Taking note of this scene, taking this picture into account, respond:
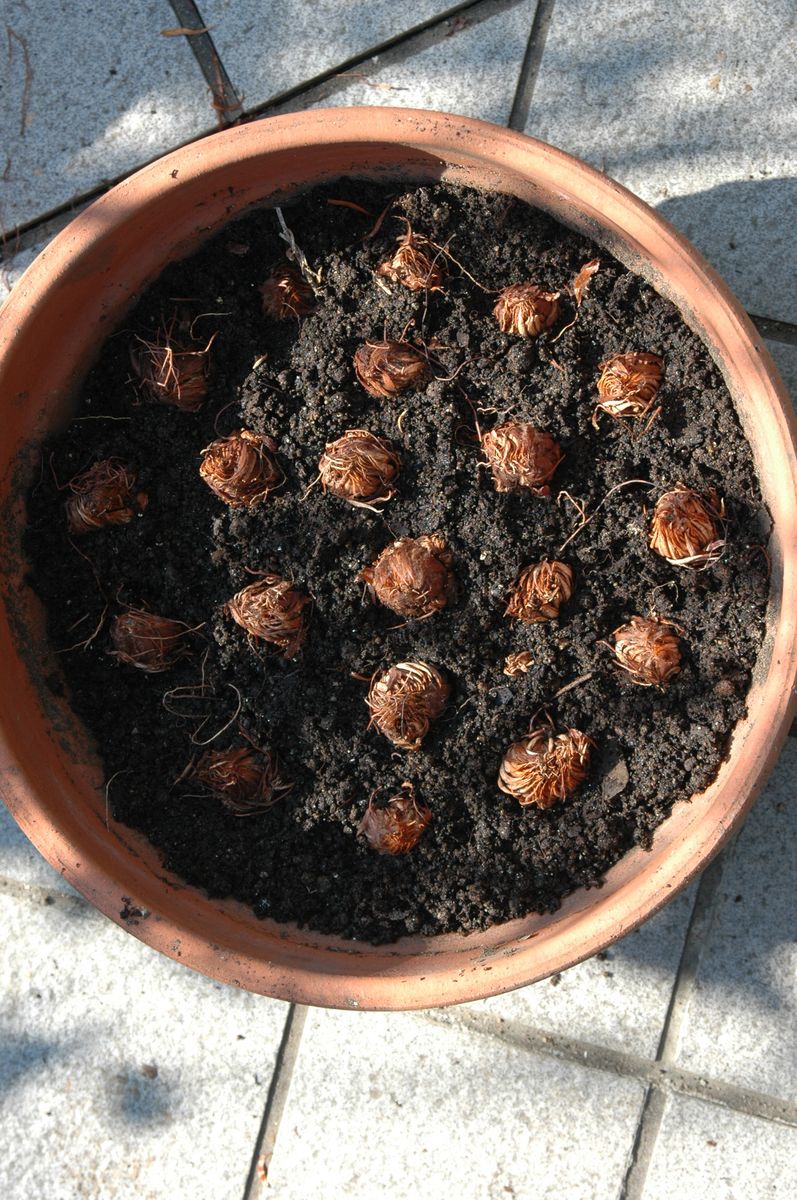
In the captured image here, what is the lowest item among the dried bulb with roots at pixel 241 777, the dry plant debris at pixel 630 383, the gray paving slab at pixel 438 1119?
the gray paving slab at pixel 438 1119

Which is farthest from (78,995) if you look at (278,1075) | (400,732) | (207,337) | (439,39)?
(439,39)

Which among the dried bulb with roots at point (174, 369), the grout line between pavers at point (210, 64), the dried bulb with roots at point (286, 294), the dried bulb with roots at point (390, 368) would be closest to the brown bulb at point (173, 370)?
the dried bulb with roots at point (174, 369)

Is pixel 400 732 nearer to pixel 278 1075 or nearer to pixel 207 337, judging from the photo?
pixel 207 337

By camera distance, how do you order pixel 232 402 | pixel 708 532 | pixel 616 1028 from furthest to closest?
pixel 616 1028, pixel 232 402, pixel 708 532

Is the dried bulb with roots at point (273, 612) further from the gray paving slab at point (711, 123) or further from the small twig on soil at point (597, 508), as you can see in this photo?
the gray paving slab at point (711, 123)

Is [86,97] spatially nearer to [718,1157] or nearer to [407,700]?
[407,700]

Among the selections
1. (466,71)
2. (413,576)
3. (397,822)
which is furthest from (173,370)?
(466,71)

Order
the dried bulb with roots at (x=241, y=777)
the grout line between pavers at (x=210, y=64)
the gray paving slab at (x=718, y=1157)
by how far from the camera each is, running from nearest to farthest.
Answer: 1. the dried bulb with roots at (x=241, y=777)
2. the gray paving slab at (x=718, y=1157)
3. the grout line between pavers at (x=210, y=64)
